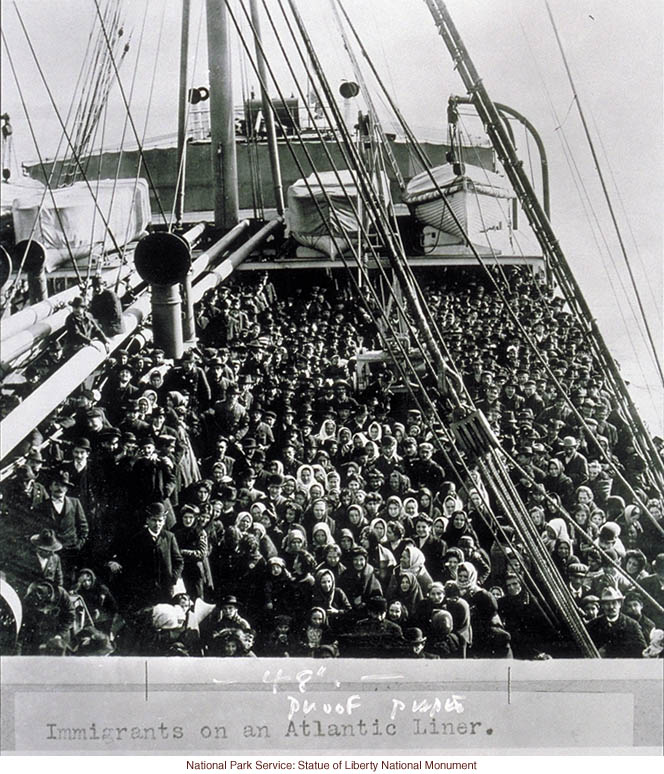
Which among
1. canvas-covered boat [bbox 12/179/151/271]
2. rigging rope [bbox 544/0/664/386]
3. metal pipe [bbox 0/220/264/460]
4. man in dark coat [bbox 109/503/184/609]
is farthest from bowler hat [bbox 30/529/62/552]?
rigging rope [bbox 544/0/664/386]

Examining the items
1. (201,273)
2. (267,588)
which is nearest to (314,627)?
(267,588)

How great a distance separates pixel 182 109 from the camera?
11.0 feet

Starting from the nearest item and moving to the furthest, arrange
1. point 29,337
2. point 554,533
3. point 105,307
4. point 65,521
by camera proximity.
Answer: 1. point 29,337
2. point 65,521
3. point 105,307
4. point 554,533

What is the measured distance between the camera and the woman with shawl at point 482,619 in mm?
3129

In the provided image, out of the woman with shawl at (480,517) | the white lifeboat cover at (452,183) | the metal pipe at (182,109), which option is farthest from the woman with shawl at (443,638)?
the metal pipe at (182,109)

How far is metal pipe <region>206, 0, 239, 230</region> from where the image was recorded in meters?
3.32

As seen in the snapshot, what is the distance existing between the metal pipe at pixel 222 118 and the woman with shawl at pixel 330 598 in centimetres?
159

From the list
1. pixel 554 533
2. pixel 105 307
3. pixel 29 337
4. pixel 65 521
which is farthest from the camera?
pixel 554 533

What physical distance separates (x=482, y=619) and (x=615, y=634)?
55 cm

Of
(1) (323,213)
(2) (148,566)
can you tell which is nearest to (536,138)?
(1) (323,213)

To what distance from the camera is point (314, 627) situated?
312cm

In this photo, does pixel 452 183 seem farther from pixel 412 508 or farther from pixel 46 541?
pixel 46 541

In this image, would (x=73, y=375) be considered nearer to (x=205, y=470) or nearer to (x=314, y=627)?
(x=205, y=470)

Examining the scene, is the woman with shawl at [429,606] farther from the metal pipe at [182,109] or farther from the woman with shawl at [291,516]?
the metal pipe at [182,109]
